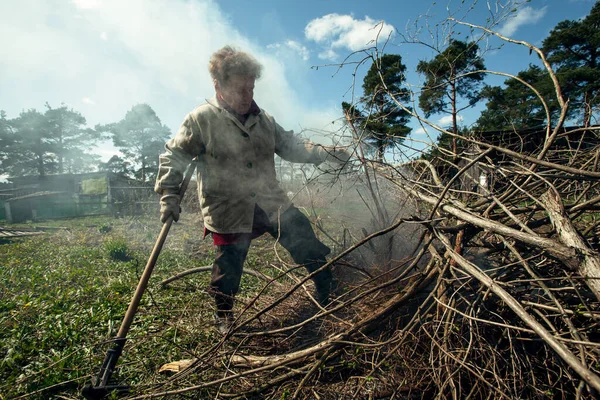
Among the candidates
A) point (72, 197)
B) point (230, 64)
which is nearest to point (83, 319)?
point (230, 64)

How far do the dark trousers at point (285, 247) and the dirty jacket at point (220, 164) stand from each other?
0.59ft

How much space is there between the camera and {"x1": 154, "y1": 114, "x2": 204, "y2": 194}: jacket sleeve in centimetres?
248

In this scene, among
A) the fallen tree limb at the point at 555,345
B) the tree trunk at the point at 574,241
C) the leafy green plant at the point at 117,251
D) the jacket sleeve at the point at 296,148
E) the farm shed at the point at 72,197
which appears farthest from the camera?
the farm shed at the point at 72,197

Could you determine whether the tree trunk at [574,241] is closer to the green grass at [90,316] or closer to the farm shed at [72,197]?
the green grass at [90,316]

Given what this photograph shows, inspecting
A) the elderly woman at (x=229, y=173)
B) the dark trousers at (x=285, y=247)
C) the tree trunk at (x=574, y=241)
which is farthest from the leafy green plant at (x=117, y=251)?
the tree trunk at (x=574, y=241)

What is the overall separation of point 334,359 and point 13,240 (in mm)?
10794

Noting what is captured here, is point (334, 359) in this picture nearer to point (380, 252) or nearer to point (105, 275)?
point (380, 252)

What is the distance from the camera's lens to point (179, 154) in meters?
2.56

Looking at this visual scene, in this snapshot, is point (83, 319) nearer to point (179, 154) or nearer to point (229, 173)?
point (179, 154)

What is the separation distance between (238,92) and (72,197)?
26.8 metres

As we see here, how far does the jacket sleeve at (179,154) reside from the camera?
248 cm

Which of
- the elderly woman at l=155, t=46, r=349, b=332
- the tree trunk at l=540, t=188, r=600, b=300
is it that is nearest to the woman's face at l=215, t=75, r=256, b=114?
the elderly woman at l=155, t=46, r=349, b=332

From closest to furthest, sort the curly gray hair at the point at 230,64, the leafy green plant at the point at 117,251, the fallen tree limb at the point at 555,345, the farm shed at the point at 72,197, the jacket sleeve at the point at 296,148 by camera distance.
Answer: the fallen tree limb at the point at 555,345 → the curly gray hair at the point at 230,64 → the jacket sleeve at the point at 296,148 → the leafy green plant at the point at 117,251 → the farm shed at the point at 72,197

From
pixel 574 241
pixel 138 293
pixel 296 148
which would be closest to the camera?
pixel 574 241
